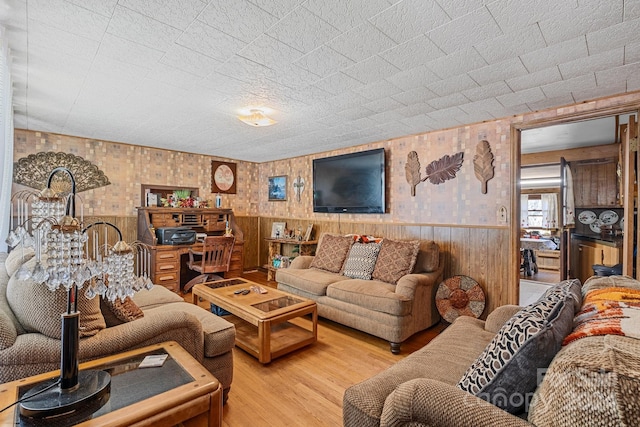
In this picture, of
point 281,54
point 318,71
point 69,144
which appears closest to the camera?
point 281,54

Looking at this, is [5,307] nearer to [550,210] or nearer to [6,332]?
[6,332]

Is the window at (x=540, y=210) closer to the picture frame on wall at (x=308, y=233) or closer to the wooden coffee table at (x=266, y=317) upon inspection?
the picture frame on wall at (x=308, y=233)

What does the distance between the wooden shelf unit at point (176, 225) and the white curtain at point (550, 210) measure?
863 cm

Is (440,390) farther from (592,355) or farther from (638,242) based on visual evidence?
(638,242)

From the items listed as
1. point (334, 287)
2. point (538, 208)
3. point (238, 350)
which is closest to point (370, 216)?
point (334, 287)

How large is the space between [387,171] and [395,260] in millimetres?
1391

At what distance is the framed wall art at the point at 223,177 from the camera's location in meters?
5.73

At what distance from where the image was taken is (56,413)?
1076 mm

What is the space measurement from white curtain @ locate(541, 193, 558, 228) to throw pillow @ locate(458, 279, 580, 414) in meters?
9.39

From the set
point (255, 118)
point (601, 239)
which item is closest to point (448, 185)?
point (255, 118)

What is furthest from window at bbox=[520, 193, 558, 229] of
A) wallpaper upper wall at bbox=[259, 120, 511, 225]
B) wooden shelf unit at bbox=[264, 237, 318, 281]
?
wooden shelf unit at bbox=[264, 237, 318, 281]

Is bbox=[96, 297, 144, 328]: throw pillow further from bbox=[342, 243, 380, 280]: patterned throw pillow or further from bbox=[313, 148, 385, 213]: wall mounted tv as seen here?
bbox=[313, 148, 385, 213]: wall mounted tv

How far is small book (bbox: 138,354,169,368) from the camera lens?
Answer: 144 cm

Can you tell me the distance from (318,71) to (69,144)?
3.95 metres
